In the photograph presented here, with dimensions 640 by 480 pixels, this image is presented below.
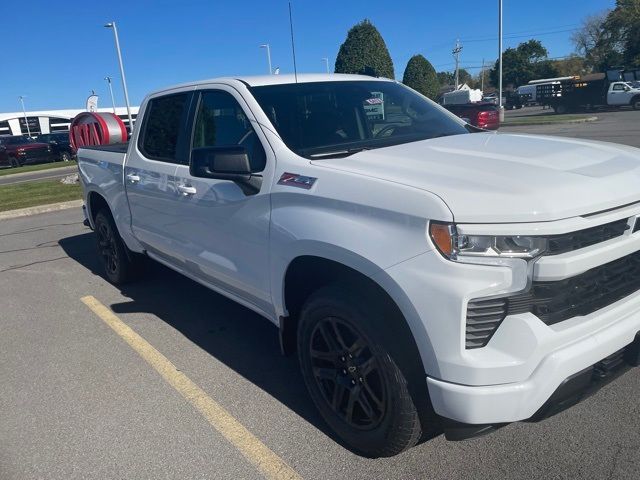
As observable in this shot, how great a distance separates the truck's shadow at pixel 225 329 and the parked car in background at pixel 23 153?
26643 millimetres

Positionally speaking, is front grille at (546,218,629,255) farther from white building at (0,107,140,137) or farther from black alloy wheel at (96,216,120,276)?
white building at (0,107,140,137)

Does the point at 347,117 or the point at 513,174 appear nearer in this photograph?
the point at 513,174

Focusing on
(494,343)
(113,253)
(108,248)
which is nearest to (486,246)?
(494,343)

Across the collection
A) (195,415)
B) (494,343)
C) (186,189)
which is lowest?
(195,415)

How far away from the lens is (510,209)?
220 cm

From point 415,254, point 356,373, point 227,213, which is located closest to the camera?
→ point 415,254

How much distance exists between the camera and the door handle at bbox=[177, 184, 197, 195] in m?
3.86

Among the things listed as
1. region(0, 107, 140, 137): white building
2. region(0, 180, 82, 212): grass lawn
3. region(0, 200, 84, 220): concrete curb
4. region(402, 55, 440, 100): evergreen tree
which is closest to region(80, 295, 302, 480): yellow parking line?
region(0, 200, 84, 220): concrete curb

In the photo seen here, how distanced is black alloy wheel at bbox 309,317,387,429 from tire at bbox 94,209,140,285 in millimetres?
3390

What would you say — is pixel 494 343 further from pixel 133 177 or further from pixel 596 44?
pixel 596 44

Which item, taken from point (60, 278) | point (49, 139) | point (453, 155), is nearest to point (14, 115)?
point (49, 139)

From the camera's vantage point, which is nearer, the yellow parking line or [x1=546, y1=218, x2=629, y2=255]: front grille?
[x1=546, y1=218, x2=629, y2=255]: front grille

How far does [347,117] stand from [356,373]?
177 centimetres

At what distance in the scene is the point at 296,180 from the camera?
117 inches
